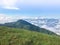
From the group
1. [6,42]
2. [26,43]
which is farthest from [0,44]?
[26,43]

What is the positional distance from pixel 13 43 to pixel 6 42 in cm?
687

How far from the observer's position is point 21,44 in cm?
19812

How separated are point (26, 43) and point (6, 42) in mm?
17979

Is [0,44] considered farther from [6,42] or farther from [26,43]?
[26,43]

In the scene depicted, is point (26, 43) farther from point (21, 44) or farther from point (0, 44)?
point (0, 44)

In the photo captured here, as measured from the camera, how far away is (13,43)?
7756 inches

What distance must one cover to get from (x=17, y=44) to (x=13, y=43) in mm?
3834

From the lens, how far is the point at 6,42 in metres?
199

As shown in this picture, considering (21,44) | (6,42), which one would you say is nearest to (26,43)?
(21,44)

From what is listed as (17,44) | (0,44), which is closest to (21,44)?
(17,44)

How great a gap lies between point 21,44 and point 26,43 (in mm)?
4746

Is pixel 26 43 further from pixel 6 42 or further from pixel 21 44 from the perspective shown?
pixel 6 42

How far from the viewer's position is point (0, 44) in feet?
636

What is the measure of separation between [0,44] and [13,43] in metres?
11.6
